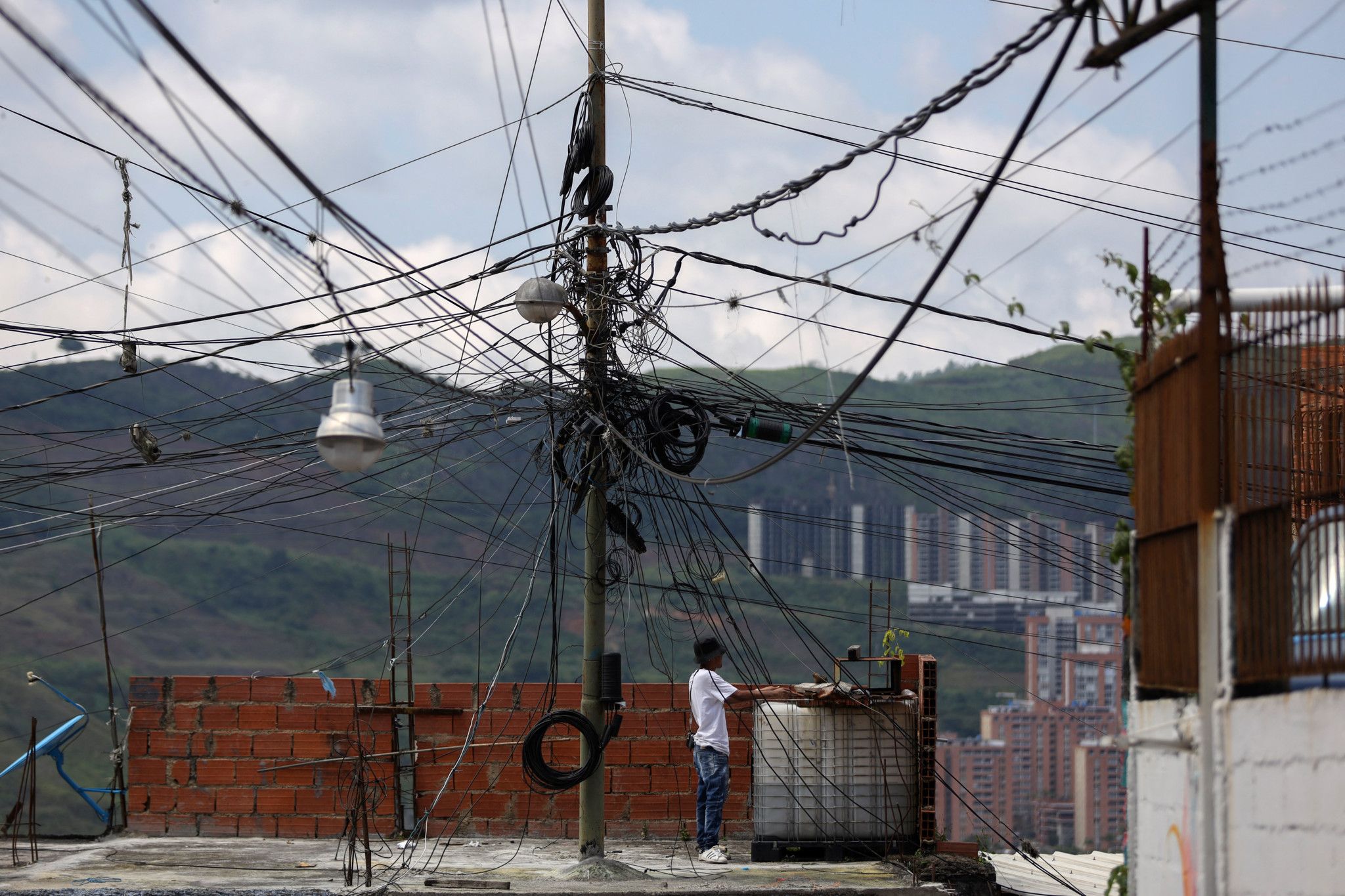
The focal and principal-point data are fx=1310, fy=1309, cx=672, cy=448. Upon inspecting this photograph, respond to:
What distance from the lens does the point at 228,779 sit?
11.9m

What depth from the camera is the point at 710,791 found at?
33.5 feet

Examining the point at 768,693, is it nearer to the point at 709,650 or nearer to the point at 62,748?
the point at 709,650

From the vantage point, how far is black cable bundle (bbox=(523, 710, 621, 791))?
32.1 feet

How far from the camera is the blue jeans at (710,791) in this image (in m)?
10.2

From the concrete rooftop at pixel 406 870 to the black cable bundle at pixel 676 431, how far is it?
10.1 ft

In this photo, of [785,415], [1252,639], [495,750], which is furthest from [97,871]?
[1252,639]

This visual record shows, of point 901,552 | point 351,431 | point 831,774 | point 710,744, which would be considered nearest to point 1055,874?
point 831,774

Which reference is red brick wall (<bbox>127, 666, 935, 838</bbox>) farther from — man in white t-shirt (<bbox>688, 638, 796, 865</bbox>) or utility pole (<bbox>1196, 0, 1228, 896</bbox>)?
utility pole (<bbox>1196, 0, 1228, 896</bbox>)

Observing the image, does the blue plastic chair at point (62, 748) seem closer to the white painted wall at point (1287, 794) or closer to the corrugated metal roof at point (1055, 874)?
the corrugated metal roof at point (1055, 874)

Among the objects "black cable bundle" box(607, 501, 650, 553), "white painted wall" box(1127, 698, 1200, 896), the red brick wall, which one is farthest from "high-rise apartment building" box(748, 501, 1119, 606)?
"white painted wall" box(1127, 698, 1200, 896)

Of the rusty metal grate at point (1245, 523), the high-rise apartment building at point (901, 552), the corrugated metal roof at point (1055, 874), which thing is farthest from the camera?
the high-rise apartment building at point (901, 552)

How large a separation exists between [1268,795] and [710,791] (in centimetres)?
571

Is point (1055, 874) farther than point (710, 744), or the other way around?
point (1055, 874)

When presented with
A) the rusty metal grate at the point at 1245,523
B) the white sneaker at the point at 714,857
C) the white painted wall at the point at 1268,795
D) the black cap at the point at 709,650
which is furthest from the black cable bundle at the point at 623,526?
the white painted wall at the point at 1268,795
